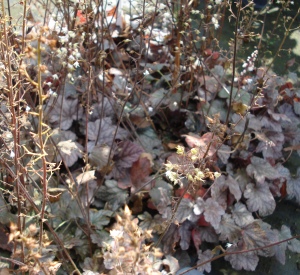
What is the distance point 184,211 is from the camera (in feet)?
6.34

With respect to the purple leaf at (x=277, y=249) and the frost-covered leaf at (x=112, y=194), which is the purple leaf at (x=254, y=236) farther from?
the frost-covered leaf at (x=112, y=194)

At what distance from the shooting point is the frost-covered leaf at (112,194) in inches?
79.4

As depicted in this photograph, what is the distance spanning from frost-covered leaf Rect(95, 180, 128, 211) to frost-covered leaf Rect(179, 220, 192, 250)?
30 cm

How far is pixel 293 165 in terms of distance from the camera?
8.46ft

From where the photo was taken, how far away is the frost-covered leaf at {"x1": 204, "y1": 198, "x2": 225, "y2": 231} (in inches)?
74.8

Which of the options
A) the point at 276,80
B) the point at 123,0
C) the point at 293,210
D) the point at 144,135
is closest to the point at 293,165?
the point at 293,210

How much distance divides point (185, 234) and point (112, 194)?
0.39m

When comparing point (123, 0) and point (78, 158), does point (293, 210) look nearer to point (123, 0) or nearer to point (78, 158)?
point (78, 158)

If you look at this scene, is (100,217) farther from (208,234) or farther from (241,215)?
(241,215)

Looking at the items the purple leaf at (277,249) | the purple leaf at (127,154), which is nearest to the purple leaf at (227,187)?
the purple leaf at (277,249)

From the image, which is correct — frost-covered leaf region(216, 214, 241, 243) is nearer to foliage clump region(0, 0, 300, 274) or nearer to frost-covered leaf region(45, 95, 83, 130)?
foliage clump region(0, 0, 300, 274)

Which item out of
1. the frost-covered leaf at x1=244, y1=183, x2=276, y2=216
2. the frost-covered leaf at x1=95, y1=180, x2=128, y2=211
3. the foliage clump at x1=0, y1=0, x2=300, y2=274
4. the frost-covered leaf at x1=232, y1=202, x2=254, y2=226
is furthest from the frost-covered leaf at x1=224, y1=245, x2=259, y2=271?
the frost-covered leaf at x1=95, y1=180, x2=128, y2=211

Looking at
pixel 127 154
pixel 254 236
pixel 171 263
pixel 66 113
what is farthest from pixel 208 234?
pixel 66 113

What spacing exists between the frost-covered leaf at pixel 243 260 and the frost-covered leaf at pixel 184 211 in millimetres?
246
